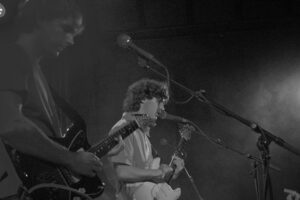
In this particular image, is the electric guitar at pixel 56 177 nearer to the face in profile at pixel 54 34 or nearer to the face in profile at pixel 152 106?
the face in profile at pixel 54 34

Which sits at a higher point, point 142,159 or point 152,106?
point 152,106

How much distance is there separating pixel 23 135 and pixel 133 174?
5.60 ft

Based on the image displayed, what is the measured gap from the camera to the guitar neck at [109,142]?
2879mm

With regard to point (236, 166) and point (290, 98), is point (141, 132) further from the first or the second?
point (290, 98)

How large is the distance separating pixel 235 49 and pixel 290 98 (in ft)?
3.83

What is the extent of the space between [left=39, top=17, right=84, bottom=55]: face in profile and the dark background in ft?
12.4

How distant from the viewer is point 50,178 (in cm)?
244

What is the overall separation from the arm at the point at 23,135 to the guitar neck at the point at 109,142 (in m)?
0.44

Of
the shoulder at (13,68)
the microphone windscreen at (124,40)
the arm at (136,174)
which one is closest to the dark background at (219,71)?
the arm at (136,174)

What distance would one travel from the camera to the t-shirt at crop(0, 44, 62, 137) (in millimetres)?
2330

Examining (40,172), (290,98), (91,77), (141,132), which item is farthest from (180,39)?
(40,172)

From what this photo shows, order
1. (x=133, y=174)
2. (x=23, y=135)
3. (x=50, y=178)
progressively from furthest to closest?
(x=133, y=174), (x=50, y=178), (x=23, y=135)

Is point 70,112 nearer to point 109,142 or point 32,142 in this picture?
point 109,142

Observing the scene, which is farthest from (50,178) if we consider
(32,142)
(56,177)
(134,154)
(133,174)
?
(134,154)
